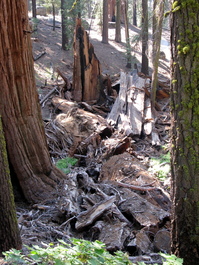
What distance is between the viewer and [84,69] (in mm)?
13289

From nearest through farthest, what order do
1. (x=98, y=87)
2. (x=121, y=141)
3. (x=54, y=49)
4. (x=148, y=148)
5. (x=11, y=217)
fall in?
(x=11, y=217) → (x=121, y=141) → (x=148, y=148) → (x=98, y=87) → (x=54, y=49)

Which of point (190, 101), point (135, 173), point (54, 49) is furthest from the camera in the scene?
point (54, 49)

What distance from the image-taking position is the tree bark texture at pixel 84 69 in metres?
13.1

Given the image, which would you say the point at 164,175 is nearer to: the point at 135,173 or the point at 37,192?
the point at 135,173

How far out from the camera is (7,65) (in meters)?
5.18

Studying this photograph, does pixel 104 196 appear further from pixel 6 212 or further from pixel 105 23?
pixel 105 23

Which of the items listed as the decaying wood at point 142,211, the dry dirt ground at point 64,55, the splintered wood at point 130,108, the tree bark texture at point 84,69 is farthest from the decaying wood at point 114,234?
the dry dirt ground at point 64,55

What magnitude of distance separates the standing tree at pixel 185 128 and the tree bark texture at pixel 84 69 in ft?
33.1

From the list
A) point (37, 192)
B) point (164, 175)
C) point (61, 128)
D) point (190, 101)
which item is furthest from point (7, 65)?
point (164, 175)

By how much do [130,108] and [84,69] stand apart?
274 centimetres

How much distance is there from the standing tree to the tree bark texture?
10.1 meters

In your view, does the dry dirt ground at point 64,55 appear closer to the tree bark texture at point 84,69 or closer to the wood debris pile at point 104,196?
the tree bark texture at point 84,69

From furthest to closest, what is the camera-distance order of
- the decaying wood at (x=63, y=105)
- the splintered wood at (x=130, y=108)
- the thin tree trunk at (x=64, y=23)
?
the thin tree trunk at (x=64, y=23), the decaying wood at (x=63, y=105), the splintered wood at (x=130, y=108)

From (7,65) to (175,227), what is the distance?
3.59 meters
